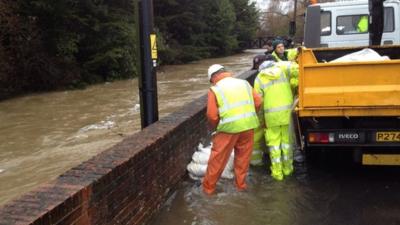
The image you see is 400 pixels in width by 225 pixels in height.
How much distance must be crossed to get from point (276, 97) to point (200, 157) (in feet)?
4.12

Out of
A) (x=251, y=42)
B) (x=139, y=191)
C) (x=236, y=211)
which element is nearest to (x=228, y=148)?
(x=236, y=211)

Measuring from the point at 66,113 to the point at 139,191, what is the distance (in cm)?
1096

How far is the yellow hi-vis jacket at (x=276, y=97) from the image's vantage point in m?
6.42

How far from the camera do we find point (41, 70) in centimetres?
2089

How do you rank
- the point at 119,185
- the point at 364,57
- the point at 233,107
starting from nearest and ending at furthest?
the point at 119,185 → the point at 233,107 → the point at 364,57

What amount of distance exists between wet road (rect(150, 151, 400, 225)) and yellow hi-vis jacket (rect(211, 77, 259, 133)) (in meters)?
0.80

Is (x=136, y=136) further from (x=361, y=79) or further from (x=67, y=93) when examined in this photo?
(x=67, y=93)

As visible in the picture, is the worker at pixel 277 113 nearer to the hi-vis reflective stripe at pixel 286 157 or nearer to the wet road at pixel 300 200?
the hi-vis reflective stripe at pixel 286 157

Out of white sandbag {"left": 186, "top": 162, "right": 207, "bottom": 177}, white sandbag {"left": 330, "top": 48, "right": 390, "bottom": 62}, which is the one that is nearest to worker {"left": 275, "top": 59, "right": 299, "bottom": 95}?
white sandbag {"left": 330, "top": 48, "right": 390, "bottom": 62}

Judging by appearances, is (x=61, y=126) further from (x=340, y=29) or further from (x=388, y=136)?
(x=388, y=136)

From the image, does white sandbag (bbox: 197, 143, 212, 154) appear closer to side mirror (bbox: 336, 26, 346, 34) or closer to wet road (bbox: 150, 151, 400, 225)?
wet road (bbox: 150, 151, 400, 225)

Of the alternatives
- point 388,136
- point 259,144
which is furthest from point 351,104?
point 259,144

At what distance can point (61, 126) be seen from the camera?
1298 centimetres

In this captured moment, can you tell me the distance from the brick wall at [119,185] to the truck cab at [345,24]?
16.4 feet
